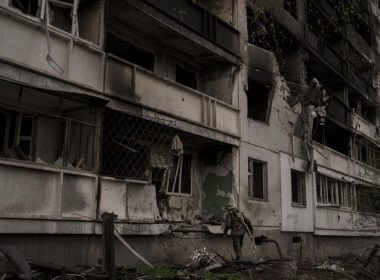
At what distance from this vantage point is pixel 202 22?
606 inches

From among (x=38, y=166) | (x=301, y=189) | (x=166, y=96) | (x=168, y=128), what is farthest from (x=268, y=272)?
(x=301, y=189)

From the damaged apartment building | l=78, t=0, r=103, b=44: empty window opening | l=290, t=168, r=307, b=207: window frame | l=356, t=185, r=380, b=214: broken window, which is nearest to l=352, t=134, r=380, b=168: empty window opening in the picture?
the damaged apartment building

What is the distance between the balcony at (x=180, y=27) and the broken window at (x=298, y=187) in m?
5.90

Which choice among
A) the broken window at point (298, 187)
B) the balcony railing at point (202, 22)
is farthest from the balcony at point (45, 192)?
the broken window at point (298, 187)

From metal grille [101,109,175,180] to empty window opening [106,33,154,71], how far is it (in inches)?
102

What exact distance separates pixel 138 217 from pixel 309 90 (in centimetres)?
1106

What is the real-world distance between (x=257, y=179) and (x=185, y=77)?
4571 mm

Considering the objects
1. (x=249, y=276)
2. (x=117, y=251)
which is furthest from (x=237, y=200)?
(x=117, y=251)

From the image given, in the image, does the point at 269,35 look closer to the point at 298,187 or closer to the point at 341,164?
the point at 298,187

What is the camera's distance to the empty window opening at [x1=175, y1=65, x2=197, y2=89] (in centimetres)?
1667

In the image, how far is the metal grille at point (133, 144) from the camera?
12.2 meters

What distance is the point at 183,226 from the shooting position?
1314cm

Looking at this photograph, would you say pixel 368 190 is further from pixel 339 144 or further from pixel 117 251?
pixel 117 251

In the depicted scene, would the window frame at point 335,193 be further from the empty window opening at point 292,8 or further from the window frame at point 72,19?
the window frame at point 72,19
